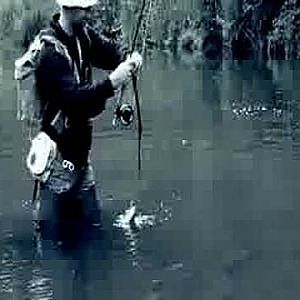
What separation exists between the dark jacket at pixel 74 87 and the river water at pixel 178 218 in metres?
0.84


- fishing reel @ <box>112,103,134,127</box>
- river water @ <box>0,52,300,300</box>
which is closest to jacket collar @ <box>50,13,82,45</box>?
fishing reel @ <box>112,103,134,127</box>

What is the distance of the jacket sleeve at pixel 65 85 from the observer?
322 inches

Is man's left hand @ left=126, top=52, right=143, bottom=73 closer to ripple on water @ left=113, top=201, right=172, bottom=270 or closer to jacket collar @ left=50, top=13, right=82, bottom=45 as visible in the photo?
jacket collar @ left=50, top=13, right=82, bottom=45

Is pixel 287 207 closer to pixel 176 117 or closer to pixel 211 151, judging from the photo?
pixel 211 151

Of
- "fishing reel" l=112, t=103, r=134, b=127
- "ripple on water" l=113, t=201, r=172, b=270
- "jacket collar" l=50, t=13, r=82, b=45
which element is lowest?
"ripple on water" l=113, t=201, r=172, b=270

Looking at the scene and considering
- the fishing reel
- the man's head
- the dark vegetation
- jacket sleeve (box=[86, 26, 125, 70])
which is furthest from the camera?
the dark vegetation

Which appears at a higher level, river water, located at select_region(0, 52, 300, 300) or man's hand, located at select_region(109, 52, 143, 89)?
man's hand, located at select_region(109, 52, 143, 89)

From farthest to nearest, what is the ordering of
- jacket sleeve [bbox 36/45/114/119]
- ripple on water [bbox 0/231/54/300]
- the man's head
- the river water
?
the man's head
jacket sleeve [bbox 36/45/114/119]
the river water
ripple on water [bbox 0/231/54/300]

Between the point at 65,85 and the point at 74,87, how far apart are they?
0.07 m

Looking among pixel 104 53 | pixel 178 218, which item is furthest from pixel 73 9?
pixel 178 218

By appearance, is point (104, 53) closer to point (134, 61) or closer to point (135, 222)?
point (134, 61)

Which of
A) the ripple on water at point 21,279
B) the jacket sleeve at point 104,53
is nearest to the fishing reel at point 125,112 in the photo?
the jacket sleeve at point 104,53

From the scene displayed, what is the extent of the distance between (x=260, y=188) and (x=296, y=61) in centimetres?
2705

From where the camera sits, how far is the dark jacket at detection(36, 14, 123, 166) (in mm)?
8203
